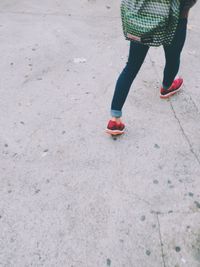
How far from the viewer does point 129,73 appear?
247 cm

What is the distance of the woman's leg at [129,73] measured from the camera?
7.51ft

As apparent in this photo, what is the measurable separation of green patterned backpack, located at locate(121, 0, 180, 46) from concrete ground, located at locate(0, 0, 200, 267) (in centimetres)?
99

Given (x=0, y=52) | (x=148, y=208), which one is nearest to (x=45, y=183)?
(x=148, y=208)

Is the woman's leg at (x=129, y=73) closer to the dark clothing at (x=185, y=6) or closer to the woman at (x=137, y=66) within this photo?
the woman at (x=137, y=66)

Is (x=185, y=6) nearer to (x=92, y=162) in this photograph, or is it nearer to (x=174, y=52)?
(x=174, y=52)

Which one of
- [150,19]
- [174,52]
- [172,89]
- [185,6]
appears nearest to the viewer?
[150,19]

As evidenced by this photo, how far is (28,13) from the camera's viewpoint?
5.07m

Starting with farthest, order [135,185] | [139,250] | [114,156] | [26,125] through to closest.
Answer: [26,125] → [114,156] → [135,185] → [139,250]

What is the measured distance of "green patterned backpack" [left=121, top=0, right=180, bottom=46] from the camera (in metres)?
1.99

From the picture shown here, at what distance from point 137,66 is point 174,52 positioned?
16.5 inches

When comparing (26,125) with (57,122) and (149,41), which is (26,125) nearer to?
(57,122)

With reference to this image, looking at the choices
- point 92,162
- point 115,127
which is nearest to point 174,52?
point 115,127

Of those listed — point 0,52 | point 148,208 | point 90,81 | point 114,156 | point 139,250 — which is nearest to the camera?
point 139,250

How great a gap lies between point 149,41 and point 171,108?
1.15 m
